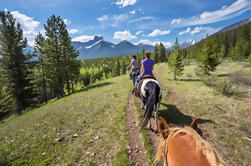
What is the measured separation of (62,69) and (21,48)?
683 centimetres

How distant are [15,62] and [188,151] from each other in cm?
2513

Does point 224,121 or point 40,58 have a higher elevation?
point 40,58

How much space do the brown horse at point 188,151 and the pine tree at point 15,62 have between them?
75.1ft

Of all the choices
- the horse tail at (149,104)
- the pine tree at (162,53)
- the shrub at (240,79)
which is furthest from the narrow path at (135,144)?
the pine tree at (162,53)

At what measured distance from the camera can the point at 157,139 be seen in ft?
15.1

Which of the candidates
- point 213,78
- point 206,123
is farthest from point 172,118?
point 213,78

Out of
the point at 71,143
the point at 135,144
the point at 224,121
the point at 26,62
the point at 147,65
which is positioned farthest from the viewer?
the point at 26,62

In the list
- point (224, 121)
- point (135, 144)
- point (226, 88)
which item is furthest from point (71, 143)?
point (226, 88)

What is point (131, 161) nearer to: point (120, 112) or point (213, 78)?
point (120, 112)

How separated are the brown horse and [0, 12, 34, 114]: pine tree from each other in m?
22.9

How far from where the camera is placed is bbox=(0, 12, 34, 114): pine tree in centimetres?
1483

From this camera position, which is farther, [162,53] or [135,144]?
[162,53]

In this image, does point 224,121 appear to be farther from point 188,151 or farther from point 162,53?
point 162,53

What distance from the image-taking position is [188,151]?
48.2 inches
